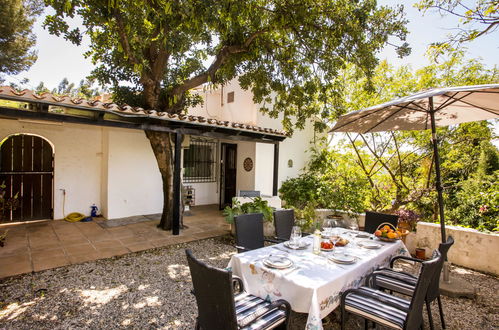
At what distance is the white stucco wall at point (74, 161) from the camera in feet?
21.9

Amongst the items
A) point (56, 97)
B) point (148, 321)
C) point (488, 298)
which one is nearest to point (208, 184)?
point (56, 97)

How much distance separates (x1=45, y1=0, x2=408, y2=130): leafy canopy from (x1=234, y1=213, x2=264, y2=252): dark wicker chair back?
2.58m

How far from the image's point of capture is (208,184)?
966 cm

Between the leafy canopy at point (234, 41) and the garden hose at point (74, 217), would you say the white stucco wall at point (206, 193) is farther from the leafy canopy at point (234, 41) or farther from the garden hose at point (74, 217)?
the leafy canopy at point (234, 41)

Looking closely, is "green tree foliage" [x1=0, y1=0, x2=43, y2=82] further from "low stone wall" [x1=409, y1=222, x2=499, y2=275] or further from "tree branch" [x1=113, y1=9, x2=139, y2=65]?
"low stone wall" [x1=409, y1=222, x2=499, y2=275]

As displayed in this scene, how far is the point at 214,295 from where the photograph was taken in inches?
67.2

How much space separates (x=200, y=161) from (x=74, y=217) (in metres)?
4.08

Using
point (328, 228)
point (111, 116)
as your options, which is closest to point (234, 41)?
point (111, 116)

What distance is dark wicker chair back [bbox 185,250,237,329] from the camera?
1627 mm

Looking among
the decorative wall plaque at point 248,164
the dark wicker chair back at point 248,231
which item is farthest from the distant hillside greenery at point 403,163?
the dark wicker chair back at point 248,231

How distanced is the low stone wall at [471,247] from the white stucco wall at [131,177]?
6879mm

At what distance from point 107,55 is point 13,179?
12.5ft

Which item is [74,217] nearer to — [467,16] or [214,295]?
[214,295]

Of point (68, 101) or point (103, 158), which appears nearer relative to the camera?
point (68, 101)
